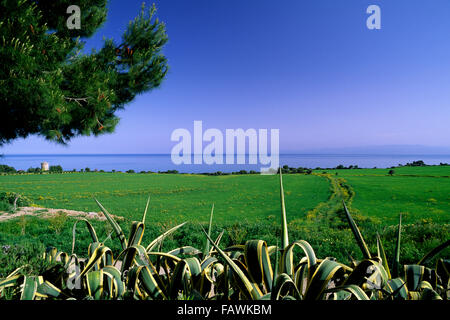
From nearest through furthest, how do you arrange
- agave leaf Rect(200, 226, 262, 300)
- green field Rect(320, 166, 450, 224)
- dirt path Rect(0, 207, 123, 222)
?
1. agave leaf Rect(200, 226, 262, 300)
2. dirt path Rect(0, 207, 123, 222)
3. green field Rect(320, 166, 450, 224)

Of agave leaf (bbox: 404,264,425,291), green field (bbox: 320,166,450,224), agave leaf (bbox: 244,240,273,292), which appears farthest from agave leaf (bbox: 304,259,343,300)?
green field (bbox: 320,166,450,224)

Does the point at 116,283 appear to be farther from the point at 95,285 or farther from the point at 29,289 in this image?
the point at 29,289

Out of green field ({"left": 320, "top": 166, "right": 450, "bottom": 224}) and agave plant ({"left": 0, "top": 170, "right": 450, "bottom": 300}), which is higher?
agave plant ({"left": 0, "top": 170, "right": 450, "bottom": 300})

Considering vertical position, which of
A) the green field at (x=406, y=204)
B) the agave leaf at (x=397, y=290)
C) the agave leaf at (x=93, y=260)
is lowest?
the green field at (x=406, y=204)

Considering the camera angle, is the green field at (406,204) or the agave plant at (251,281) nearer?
the agave plant at (251,281)

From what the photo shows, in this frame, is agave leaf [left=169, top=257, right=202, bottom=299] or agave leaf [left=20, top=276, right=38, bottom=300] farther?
agave leaf [left=169, top=257, right=202, bottom=299]

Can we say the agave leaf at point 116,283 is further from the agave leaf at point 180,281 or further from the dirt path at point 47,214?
the dirt path at point 47,214

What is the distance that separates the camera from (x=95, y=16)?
5.07 metres

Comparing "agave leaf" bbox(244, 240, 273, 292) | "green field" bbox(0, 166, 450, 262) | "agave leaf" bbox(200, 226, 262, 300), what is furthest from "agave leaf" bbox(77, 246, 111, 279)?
"agave leaf" bbox(244, 240, 273, 292)

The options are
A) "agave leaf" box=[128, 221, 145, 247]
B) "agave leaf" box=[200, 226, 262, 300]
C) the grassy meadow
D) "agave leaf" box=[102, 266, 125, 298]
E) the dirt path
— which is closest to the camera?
"agave leaf" box=[200, 226, 262, 300]

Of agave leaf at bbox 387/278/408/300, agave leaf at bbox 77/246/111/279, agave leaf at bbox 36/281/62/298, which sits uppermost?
agave leaf at bbox 77/246/111/279

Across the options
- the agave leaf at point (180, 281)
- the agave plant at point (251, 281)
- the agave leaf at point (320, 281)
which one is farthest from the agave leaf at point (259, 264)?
the agave leaf at point (180, 281)

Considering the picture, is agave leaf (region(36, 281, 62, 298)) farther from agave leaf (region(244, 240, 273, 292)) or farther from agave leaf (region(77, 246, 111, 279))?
agave leaf (region(244, 240, 273, 292))

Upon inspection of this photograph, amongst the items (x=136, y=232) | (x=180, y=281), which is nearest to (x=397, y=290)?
(x=180, y=281)
